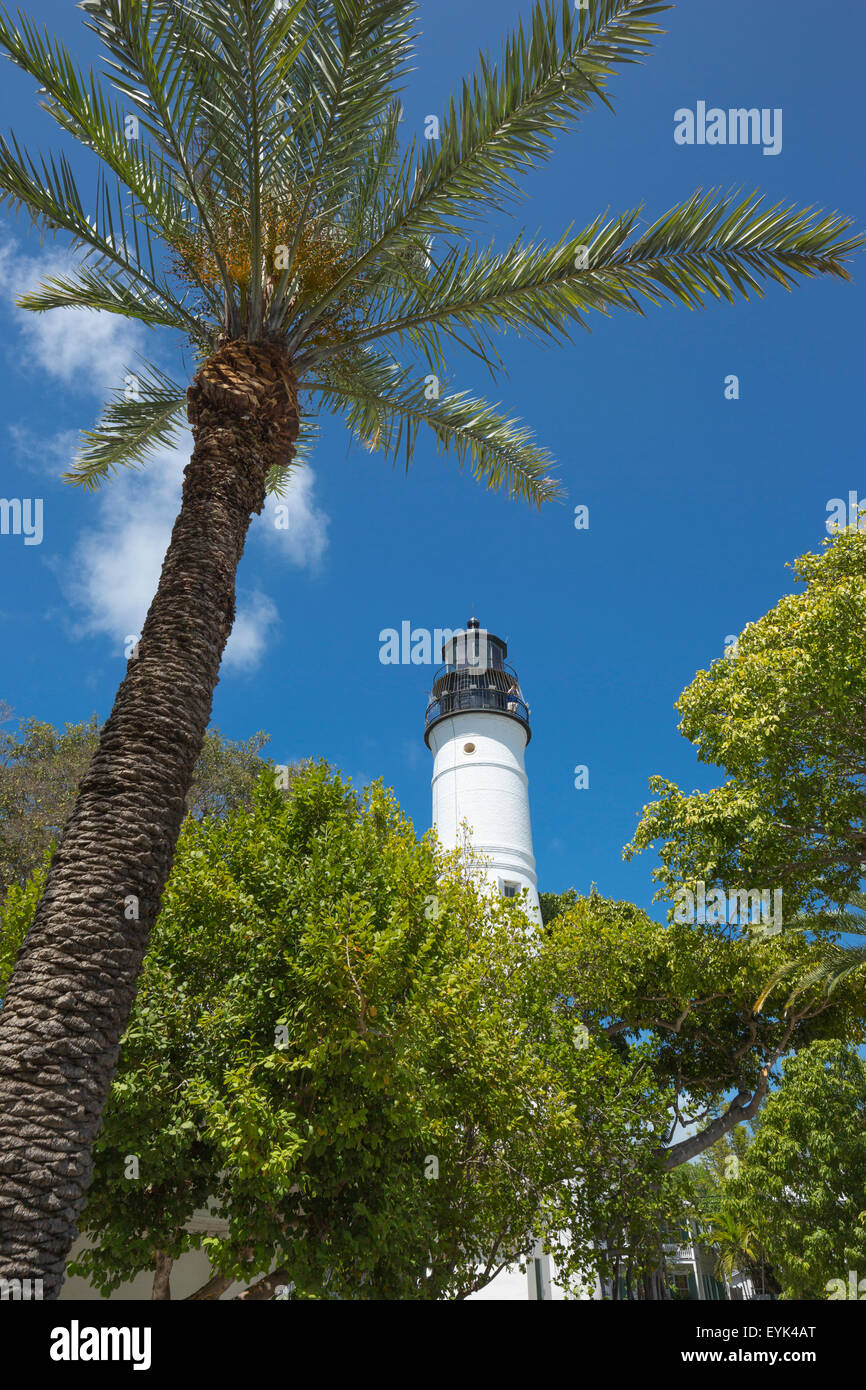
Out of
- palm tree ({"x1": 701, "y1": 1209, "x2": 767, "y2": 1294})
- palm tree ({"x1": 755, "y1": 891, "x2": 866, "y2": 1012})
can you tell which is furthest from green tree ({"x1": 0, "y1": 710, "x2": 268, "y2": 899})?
palm tree ({"x1": 701, "y1": 1209, "x2": 767, "y2": 1294})

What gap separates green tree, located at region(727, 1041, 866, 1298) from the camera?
20047 mm

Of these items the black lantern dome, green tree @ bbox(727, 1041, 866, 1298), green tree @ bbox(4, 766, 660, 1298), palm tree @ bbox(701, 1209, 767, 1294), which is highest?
the black lantern dome

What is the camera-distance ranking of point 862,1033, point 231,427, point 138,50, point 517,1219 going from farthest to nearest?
point 862,1033, point 517,1219, point 231,427, point 138,50

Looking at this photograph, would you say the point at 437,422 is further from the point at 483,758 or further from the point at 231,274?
the point at 483,758

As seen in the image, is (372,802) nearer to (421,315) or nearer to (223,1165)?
(223,1165)

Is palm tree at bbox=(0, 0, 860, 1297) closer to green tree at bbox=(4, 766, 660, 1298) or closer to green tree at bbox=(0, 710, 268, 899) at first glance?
green tree at bbox=(4, 766, 660, 1298)

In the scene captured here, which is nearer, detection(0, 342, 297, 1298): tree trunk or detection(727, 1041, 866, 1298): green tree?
detection(0, 342, 297, 1298): tree trunk

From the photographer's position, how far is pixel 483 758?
2784cm

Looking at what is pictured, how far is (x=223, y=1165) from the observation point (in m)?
7.48

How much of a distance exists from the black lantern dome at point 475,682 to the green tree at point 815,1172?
13761 mm

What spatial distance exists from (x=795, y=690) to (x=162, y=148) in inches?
410

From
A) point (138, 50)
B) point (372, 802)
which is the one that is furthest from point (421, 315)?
point (372, 802)

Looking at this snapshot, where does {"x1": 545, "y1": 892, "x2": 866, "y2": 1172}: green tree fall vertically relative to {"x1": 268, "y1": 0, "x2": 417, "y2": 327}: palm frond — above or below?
below

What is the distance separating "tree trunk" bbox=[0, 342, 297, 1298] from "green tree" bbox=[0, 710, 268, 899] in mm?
10768
